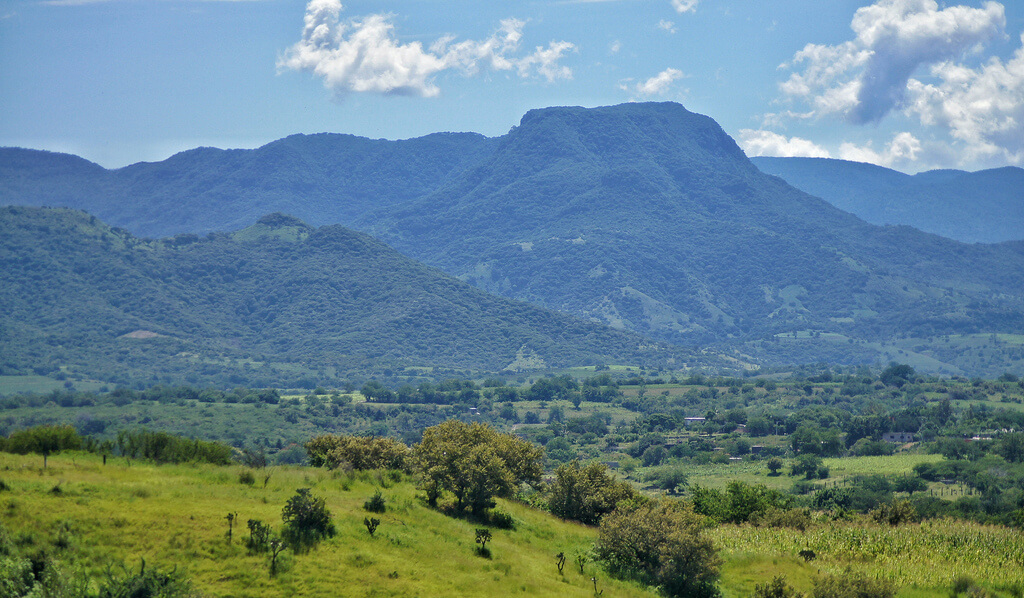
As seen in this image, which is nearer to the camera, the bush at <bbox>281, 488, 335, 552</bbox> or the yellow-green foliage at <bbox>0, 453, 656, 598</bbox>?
the yellow-green foliage at <bbox>0, 453, 656, 598</bbox>

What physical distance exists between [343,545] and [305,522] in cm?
157

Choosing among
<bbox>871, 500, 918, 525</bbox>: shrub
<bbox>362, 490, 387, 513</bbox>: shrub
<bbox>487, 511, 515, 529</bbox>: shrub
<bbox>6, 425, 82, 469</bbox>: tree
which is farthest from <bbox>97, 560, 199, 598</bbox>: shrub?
<bbox>871, 500, 918, 525</bbox>: shrub

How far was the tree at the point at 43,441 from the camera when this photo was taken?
38656 millimetres

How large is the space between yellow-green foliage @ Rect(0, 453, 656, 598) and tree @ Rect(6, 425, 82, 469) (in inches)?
41.4

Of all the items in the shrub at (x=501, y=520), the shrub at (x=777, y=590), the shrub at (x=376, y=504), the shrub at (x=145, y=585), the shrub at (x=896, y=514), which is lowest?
the shrub at (x=896, y=514)

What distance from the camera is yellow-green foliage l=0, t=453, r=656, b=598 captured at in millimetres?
29438

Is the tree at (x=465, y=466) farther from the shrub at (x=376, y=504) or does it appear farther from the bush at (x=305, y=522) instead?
the bush at (x=305, y=522)

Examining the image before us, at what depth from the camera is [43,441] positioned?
39.3 metres

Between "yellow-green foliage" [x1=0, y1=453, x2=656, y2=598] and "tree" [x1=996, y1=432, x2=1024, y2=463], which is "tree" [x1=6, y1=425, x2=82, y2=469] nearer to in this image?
"yellow-green foliage" [x1=0, y1=453, x2=656, y2=598]

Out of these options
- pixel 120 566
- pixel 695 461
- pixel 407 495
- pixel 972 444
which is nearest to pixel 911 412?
pixel 972 444

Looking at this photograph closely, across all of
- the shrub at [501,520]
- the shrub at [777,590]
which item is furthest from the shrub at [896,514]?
the shrub at [501,520]

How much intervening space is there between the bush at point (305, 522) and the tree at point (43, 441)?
41.0 ft

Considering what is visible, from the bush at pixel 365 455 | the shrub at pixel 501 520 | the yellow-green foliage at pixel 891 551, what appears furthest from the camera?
the bush at pixel 365 455

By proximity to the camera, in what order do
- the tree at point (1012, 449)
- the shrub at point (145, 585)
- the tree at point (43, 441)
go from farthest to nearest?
the tree at point (1012, 449)
the tree at point (43, 441)
the shrub at point (145, 585)
